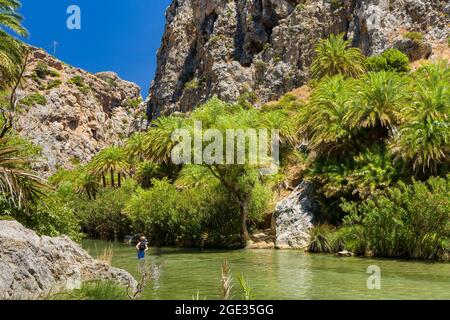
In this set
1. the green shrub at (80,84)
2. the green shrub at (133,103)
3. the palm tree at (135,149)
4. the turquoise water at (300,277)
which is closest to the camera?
the turquoise water at (300,277)

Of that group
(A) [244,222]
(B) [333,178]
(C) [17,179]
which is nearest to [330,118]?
(B) [333,178]

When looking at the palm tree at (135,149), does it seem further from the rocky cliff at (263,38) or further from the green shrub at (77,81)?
the green shrub at (77,81)

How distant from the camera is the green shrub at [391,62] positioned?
57969 millimetres

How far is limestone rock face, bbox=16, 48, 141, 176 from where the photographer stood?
100375mm

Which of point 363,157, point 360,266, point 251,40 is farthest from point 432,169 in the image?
point 251,40

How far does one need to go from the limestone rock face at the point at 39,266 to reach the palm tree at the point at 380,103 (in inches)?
965

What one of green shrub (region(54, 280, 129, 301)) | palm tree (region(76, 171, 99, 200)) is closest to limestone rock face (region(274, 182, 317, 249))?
green shrub (region(54, 280, 129, 301))

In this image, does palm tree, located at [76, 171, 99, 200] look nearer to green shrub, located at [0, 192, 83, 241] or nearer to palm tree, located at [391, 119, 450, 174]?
green shrub, located at [0, 192, 83, 241]

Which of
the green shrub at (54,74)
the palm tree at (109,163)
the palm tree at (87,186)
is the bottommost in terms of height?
the palm tree at (87,186)

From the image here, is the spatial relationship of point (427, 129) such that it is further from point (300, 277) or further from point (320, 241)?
point (300, 277)

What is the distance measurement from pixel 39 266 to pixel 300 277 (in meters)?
12.0

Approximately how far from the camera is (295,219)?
119ft

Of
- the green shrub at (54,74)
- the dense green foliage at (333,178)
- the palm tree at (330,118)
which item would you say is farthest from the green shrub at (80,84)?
the palm tree at (330,118)

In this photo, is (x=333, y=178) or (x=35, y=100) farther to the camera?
(x=35, y=100)
